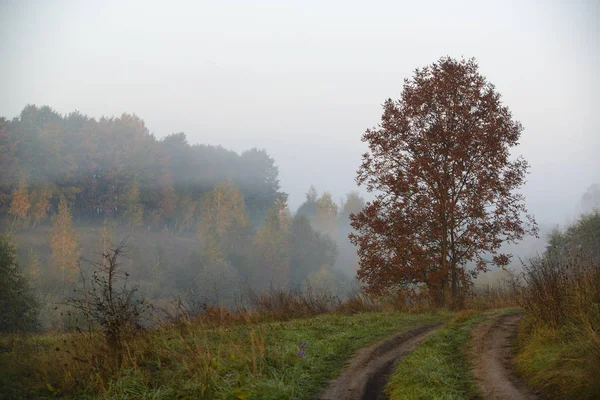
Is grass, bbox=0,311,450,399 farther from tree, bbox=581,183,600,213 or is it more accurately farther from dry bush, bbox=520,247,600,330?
tree, bbox=581,183,600,213

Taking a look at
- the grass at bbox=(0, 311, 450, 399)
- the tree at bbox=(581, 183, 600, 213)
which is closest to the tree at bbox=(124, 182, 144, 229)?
the grass at bbox=(0, 311, 450, 399)

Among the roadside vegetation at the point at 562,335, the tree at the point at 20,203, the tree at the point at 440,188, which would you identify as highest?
the tree at the point at 20,203

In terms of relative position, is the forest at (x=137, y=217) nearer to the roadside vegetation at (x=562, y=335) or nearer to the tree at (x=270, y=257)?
the tree at (x=270, y=257)

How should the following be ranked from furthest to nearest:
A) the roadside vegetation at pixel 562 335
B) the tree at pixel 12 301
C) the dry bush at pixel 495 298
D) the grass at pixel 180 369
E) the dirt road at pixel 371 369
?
the tree at pixel 12 301 → the dry bush at pixel 495 298 → the dirt road at pixel 371 369 → the grass at pixel 180 369 → the roadside vegetation at pixel 562 335

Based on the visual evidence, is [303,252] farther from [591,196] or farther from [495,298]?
[591,196]

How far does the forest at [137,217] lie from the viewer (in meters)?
60.7

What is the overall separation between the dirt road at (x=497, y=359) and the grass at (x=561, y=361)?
24 cm

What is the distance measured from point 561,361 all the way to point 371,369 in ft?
10.5

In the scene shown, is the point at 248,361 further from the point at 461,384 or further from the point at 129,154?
the point at 129,154

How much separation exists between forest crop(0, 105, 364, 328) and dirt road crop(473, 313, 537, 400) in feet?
146

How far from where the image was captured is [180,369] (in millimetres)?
7855

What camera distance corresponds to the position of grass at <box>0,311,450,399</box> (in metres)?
7.19

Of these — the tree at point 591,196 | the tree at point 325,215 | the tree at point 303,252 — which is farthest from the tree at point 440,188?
the tree at point 591,196

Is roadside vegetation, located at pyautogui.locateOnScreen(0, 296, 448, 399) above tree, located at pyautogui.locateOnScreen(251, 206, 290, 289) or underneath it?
underneath
